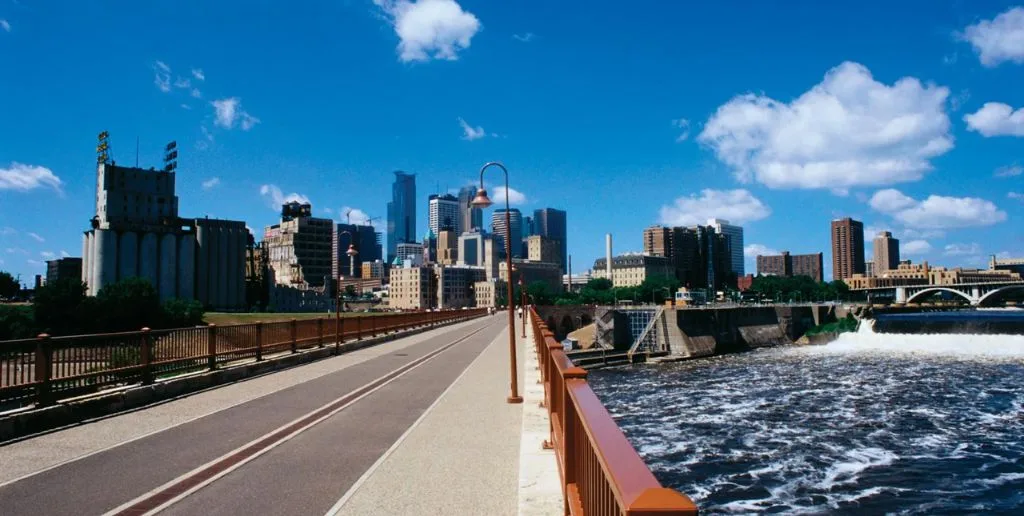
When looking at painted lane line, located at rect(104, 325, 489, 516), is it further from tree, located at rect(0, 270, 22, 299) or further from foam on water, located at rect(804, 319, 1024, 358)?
tree, located at rect(0, 270, 22, 299)

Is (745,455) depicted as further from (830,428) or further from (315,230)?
(315,230)

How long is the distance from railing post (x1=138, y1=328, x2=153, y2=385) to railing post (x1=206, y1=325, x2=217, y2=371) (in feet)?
10.2

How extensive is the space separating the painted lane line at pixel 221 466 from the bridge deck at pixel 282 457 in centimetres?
2

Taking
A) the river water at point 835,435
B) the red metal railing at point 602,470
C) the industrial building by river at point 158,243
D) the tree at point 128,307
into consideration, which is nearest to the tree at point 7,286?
the industrial building by river at point 158,243

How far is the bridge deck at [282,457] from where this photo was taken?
7.30 meters

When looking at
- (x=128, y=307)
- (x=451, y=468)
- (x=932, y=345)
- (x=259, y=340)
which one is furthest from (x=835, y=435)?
(x=128, y=307)

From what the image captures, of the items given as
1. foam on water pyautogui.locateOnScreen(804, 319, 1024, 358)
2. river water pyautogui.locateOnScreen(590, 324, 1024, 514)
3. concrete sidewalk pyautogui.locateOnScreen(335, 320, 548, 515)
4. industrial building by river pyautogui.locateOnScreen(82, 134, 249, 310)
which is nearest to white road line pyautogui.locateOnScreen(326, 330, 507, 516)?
concrete sidewalk pyautogui.locateOnScreen(335, 320, 548, 515)

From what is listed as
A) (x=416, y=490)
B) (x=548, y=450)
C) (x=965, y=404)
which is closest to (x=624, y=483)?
(x=416, y=490)

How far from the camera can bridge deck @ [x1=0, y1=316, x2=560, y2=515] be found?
7.30m

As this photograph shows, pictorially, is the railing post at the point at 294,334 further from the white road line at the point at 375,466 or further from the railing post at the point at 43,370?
the railing post at the point at 43,370

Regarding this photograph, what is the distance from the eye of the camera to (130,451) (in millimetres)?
9711

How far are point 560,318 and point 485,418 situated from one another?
105 metres

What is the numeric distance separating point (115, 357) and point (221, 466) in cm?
727

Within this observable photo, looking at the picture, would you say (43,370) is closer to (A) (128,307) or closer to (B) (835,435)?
(B) (835,435)
